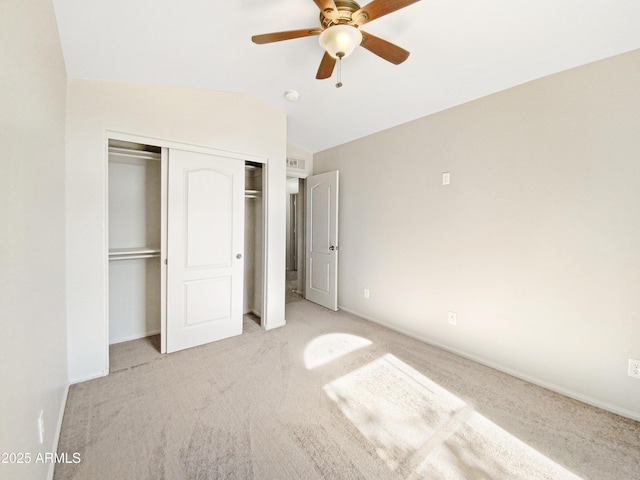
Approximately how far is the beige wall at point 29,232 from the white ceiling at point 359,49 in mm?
379

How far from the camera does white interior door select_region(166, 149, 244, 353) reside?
8.82ft

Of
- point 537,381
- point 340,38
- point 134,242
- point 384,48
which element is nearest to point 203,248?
point 134,242

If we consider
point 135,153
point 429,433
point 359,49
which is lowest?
point 429,433

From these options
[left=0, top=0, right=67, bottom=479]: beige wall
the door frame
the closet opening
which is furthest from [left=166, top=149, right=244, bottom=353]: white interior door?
the closet opening

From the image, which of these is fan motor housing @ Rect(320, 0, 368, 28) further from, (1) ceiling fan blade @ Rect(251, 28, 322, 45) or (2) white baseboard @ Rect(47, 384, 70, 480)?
(2) white baseboard @ Rect(47, 384, 70, 480)

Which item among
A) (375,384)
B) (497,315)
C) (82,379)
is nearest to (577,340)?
(497,315)

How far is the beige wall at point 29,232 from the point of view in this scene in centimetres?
89

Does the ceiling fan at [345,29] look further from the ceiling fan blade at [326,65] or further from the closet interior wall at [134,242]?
the closet interior wall at [134,242]

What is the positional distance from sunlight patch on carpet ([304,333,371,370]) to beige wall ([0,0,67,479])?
1781mm

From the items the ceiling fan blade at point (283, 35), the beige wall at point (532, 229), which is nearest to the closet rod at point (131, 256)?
the ceiling fan blade at point (283, 35)

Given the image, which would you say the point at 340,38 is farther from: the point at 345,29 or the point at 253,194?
the point at 253,194

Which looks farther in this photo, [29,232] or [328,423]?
[328,423]

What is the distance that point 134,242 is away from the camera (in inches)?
116

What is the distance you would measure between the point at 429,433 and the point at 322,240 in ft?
9.38
